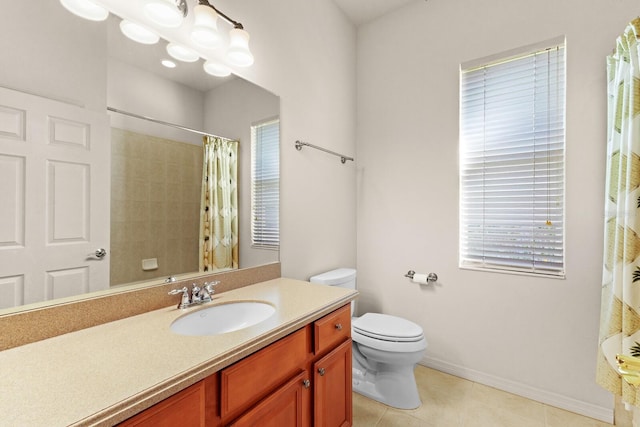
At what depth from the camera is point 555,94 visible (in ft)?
6.02

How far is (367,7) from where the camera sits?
240cm

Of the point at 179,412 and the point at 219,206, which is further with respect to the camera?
the point at 219,206

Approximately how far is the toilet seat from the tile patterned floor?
39 cm

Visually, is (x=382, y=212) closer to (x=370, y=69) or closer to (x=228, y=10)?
(x=370, y=69)

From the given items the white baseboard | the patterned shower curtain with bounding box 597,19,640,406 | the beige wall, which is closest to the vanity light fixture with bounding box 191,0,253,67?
the beige wall

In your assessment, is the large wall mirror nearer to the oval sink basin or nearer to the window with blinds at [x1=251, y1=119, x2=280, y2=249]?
the window with blinds at [x1=251, y1=119, x2=280, y2=249]

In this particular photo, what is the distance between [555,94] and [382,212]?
4.49 feet

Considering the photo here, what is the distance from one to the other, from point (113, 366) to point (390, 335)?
145cm

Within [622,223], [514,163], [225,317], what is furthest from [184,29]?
[622,223]

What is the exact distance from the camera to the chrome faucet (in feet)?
4.00

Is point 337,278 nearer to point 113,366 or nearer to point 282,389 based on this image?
point 282,389

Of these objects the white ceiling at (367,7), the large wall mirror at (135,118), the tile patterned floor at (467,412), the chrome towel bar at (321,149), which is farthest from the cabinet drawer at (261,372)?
the white ceiling at (367,7)

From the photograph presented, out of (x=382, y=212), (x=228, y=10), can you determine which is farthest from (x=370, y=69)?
(x=228, y=10)

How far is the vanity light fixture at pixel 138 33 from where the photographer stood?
44.6 inches
